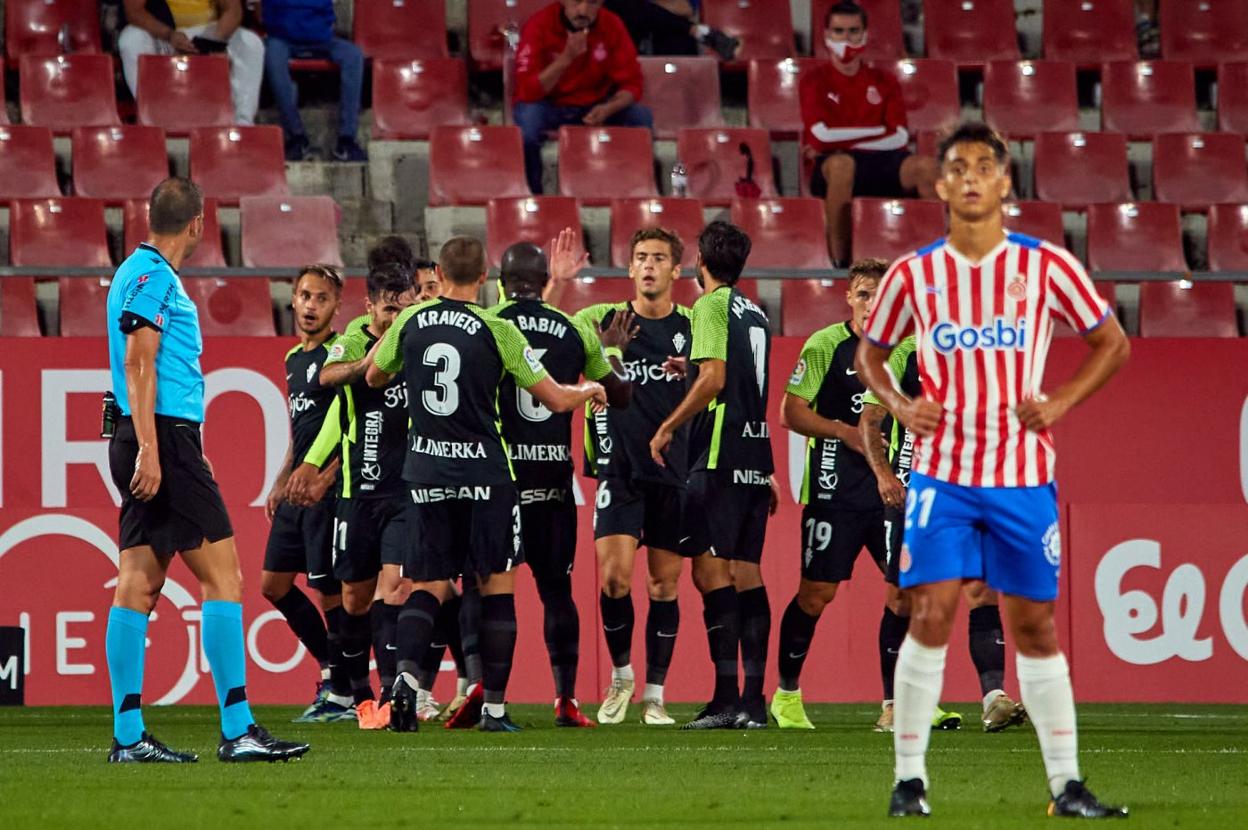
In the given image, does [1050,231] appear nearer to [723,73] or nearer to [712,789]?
[723,73]

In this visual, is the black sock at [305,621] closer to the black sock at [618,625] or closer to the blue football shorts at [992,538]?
the black sock at [618,625]

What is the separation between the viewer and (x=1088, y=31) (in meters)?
17.2

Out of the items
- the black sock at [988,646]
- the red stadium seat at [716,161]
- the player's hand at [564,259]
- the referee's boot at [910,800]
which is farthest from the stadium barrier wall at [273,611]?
the referee's boot at [910,800]

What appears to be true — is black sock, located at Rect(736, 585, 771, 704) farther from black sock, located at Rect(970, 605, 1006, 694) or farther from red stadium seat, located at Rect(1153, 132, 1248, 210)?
red stadium seat, located at Rect(1153, 132, 1248, 210)

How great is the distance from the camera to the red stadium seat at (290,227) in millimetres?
13820

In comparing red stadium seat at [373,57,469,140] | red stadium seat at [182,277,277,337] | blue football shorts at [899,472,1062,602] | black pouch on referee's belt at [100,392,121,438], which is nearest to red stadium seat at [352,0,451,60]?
red stadium seat at [373,57,469,140]

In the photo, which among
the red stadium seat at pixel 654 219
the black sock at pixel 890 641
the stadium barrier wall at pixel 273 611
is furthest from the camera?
the red stadium seat at pixel 654 219

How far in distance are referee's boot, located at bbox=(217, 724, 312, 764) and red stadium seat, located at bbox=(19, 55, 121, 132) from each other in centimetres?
874

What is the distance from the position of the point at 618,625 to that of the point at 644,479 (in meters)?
0.76

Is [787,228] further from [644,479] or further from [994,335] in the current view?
[994,335]

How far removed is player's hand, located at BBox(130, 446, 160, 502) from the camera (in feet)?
23.2

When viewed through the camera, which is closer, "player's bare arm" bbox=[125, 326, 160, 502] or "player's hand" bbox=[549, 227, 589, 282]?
"player's bare arm" bbox=[125, 326, 160, 502]

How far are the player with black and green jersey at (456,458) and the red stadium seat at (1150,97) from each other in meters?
9.04

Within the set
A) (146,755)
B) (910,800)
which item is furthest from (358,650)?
(910,800)
